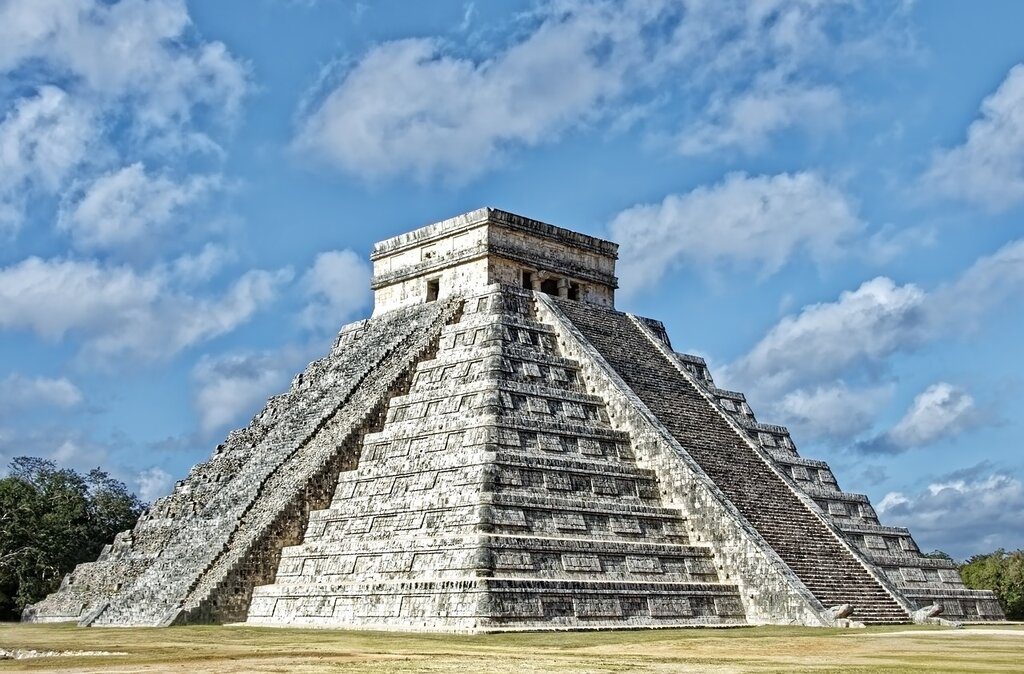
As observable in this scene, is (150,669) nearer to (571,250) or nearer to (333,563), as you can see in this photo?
(333,563)

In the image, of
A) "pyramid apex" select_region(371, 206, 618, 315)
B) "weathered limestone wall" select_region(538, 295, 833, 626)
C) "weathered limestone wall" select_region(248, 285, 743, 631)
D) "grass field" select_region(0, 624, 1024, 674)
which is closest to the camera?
"grass field" select_region(0, 624, 1024, 674)

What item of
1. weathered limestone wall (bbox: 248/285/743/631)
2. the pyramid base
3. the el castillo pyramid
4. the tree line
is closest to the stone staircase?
the el castillo pyramid

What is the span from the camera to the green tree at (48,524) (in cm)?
2881

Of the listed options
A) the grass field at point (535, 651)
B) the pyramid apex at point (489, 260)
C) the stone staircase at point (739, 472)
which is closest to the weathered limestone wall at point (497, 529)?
the grass field at point (535, 651)

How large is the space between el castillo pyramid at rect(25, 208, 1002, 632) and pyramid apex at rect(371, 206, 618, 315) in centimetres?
6

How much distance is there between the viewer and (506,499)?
16516 millimetres

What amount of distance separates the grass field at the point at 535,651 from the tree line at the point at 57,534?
14.2 m

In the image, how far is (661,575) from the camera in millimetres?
17016

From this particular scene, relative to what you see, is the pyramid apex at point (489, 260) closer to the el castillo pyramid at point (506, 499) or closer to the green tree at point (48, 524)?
the el castillo pyramid at point (506, 499)

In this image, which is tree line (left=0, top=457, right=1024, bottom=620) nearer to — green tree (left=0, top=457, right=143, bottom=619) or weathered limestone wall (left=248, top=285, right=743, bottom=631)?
green tree (left=0, top=457, right=143, bottom=619)

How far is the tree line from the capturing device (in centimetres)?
2886

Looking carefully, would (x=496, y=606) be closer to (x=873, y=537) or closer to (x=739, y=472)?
(x=739, y=472)

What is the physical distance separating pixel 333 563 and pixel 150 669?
736 centimetres

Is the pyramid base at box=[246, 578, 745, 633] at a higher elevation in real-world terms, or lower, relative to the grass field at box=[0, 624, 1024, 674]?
higher
